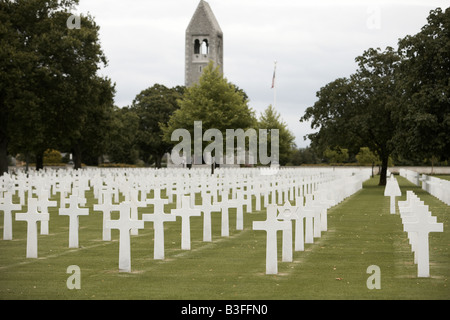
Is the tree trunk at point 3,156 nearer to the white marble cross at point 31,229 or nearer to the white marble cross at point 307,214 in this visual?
the white marble cross at point 31,229

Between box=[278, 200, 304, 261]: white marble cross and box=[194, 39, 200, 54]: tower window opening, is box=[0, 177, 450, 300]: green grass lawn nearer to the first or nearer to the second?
box=[278, 200, 304, 261]: white marble cross

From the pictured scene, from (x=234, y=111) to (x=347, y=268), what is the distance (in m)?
47.9

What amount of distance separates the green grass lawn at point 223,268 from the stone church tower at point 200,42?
311 feet

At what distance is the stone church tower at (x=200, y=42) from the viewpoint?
110625 millimetres

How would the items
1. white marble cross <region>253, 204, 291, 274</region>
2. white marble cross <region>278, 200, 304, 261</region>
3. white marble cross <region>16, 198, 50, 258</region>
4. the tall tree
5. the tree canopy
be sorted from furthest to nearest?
the tall tree < the tree canopy < white marble cross <region>16, 198, 50, 258</region> < white marble cross <region>278, 200, 304, 261</region> < white marble cross <region>253, 204, 291, 274</region>

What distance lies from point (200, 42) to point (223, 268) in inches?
4041

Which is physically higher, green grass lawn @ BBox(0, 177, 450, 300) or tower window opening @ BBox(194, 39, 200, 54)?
tower window opening @ BBox(194, 39, 200, 54)

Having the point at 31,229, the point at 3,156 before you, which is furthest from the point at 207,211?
the point at 3,156

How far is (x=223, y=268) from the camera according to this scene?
11.3 m

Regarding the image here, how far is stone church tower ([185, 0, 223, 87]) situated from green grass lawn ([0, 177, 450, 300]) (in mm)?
94880

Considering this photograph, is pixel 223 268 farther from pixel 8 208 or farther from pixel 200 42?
pixel 200 42

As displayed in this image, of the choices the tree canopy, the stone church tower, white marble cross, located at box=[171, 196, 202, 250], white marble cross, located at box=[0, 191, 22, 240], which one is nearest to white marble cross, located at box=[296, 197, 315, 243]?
white marble cross, located at box=[171, 196, 202, 250]

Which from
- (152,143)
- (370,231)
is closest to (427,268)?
(370,231)

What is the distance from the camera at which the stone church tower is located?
363 ft
